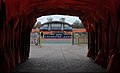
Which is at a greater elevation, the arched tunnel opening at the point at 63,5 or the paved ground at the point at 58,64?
the arched tunnel opening at the point at 63,5

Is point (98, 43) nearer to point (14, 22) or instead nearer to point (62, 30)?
point (14, 22)

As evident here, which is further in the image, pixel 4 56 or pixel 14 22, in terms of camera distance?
pixel 14 22

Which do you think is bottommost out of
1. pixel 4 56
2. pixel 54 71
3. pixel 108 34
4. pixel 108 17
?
Answer: pixel 54 71

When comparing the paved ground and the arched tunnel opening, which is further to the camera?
the paved ground

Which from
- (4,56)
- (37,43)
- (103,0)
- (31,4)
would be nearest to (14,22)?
(31,4)

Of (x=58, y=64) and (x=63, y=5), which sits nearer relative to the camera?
(x=63, y=5)

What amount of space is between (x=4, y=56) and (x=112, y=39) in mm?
3500

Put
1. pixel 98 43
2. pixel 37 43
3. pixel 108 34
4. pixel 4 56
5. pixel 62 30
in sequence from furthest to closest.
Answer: pixel 62 30 < pixel 37 43 < pixel 98 43 < pixel 108 34 < pixel 4 56

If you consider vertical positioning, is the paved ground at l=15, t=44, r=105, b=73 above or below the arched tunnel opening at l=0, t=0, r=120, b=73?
below

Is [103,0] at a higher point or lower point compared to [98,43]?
higher

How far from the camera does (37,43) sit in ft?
89.7

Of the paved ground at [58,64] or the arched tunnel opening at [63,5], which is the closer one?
the arched tunnel opening at [63,5]

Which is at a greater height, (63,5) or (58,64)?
(63,5)

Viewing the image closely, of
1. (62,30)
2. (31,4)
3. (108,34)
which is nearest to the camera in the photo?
(31,4)
